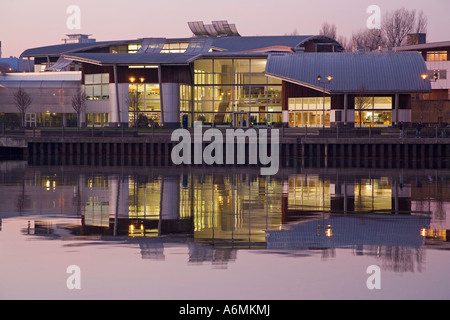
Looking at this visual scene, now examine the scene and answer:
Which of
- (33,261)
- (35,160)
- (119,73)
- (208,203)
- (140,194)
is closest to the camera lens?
(33,261)

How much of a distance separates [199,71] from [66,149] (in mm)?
28860

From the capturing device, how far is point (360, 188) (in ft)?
125

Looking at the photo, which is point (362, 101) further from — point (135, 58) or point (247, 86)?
point (135, 58)

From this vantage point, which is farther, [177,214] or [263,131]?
[263,131]

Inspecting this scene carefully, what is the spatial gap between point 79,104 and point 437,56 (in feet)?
158

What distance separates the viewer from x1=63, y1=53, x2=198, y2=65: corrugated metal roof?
292 feet

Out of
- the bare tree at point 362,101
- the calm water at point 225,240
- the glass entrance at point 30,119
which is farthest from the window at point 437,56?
the calm water at point 225,240

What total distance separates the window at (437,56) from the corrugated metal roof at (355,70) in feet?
75.1

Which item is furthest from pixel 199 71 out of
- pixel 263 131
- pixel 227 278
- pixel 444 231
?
pixel 227 278

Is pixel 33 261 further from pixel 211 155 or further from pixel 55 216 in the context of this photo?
pixel 211 155

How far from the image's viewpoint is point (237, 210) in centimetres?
2889

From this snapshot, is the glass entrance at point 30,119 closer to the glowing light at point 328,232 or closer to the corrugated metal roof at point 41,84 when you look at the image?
the corrugated metal roof at point 41,84

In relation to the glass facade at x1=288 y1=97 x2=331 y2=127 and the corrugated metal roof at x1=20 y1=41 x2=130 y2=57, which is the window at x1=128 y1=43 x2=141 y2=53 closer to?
the corrugated metal roof at x1=20 y1=41 x2=130 y2=57

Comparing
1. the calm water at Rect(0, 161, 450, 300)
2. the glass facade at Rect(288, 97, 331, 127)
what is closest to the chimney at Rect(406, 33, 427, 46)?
the glass facade at Rect(288, 97, 331, 127)
